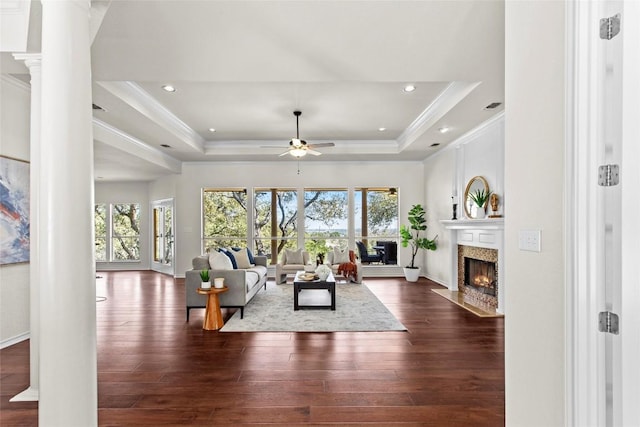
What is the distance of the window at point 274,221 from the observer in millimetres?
8516

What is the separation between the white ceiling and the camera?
255 centimetres

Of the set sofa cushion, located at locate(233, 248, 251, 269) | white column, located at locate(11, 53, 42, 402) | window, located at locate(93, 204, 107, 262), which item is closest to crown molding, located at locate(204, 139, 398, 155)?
sofa cushion, located at locate(233, 248, 251, 269)

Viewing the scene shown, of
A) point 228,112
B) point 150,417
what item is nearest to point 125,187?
point 228,112

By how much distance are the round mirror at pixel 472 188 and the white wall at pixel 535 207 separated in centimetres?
379

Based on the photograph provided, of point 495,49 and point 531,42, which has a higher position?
point 495,49

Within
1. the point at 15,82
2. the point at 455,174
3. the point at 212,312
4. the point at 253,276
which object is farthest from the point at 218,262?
the point at 455,174

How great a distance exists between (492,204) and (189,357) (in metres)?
4.43

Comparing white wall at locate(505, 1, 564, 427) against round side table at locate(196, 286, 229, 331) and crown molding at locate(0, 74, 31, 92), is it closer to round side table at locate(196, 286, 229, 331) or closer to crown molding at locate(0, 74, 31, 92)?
round side table at locate(196, 286, 229, 331)

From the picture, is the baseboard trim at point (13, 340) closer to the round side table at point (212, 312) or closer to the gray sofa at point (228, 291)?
the gray sofa at point (228, 291)

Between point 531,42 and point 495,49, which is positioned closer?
point 531,42

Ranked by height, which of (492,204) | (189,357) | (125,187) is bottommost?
(189,357)

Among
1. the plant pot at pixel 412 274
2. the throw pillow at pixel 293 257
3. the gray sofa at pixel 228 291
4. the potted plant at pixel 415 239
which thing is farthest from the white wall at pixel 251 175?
the gray sofa at pixel 228 291

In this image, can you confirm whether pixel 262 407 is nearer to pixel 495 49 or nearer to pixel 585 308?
pixel 585 308

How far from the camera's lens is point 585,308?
145cm
